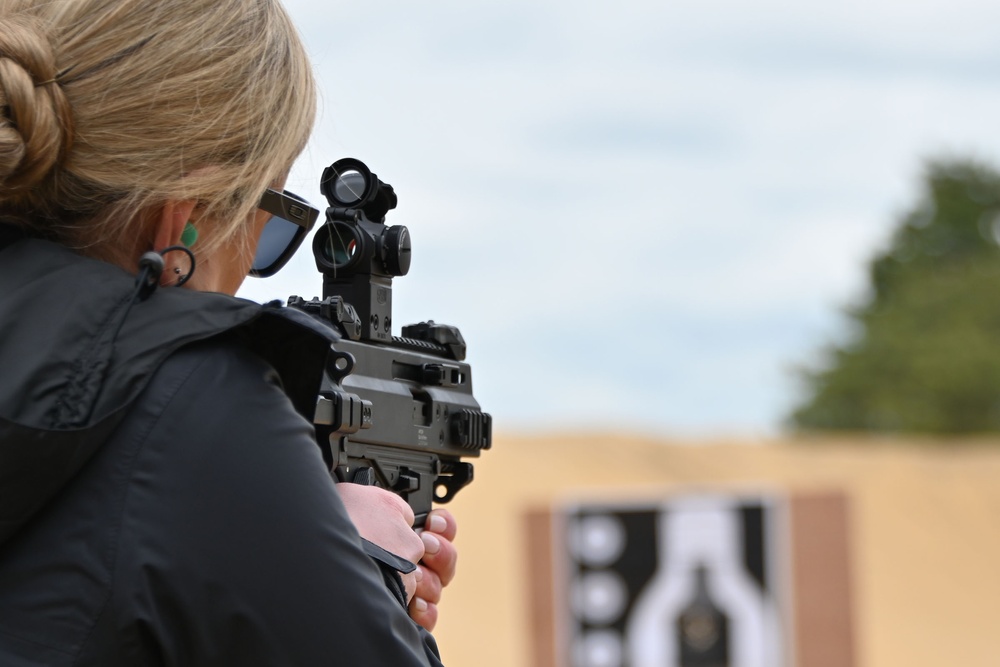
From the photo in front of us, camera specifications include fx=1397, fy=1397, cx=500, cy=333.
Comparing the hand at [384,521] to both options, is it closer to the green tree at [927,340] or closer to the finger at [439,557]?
the finger at [439,557]

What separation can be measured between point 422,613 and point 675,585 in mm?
7033

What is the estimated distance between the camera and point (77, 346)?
1.13m

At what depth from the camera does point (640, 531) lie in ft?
28.9

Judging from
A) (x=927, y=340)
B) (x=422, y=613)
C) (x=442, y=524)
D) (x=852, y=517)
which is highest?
(x=927, y=340)

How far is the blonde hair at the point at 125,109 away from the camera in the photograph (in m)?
1.26

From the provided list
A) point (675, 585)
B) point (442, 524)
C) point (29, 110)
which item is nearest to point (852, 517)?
point (675, 585)

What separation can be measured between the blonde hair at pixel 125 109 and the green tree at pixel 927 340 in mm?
35529

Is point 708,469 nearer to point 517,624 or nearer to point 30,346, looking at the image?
point 517,624

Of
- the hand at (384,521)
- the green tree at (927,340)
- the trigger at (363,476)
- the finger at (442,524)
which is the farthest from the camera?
the green tree at (927,340)

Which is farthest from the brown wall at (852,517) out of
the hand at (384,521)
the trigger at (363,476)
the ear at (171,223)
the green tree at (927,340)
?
the ear at (171,223)

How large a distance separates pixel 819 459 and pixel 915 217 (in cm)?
2173

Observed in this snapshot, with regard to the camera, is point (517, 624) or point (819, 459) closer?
point (517, 624)

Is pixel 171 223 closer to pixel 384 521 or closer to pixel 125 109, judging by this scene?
pixel 125 109

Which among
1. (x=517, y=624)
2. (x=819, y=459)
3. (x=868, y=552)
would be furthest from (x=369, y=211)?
(x=819, y=459)
